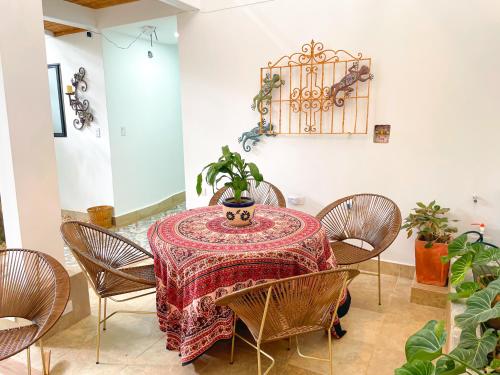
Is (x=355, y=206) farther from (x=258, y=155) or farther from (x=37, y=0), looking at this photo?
(x=37, y=0)

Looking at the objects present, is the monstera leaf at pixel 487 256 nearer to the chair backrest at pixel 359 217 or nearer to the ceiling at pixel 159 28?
the chair backrest at pixel 359 217

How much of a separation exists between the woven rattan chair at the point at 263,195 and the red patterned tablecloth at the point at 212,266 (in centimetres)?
94

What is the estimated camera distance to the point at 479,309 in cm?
139

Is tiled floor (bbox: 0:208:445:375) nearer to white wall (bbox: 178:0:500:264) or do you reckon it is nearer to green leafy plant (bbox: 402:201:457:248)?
green leafy plant (bbox: 402:201:457:248)

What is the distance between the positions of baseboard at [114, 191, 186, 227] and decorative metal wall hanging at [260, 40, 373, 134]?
91.1 inches

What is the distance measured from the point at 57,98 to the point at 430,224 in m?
4.48

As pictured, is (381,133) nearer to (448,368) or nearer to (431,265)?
(431,265)

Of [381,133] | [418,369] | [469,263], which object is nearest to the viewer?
[418,369]

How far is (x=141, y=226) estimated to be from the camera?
4.66m

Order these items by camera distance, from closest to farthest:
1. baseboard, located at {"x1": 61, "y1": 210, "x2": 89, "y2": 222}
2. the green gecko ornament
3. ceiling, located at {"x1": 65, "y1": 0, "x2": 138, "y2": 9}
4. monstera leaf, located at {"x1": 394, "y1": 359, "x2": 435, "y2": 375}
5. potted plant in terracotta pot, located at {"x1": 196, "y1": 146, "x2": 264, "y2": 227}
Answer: monstera leaf, located at {"x1": 394, "y1": 359, "x2": 435, "y2": 375}
potted plant in terracotta pot, located at {"x1": 196, "y1": 146, "x2": 264, "y2": 227}
the green gecko ornament
ceiling, located at {"x1": 65, "y1": 0, "x2": 138, "y2": 9}
baseboard, located at {"x1": 61, "y1": 210, "x2": 89, "y2": 222}

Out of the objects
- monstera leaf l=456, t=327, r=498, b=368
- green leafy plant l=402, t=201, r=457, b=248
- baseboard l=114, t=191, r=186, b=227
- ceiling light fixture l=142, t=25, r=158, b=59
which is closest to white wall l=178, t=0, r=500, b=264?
green leafy plant l=402, t=201, r=457, b=248

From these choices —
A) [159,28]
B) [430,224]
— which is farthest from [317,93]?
[159,28]

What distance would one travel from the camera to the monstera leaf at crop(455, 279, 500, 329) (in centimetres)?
133

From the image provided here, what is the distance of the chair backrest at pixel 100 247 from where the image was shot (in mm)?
2010
